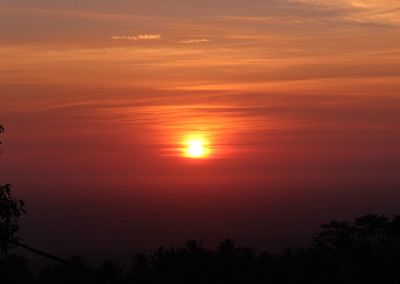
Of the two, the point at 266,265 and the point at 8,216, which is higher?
the point at 266,265

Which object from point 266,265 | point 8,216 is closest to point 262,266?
point 266,265

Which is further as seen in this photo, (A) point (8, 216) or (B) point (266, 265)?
(B) point (266, 265)

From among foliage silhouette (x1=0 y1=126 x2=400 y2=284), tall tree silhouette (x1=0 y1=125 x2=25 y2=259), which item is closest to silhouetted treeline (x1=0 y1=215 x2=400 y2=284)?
foliage silhouette (x1=0 y1=126 x2=400 y2=284)

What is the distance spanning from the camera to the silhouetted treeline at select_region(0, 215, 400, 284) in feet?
140

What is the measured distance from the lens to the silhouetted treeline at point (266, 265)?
140ft

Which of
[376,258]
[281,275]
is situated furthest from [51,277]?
[376,258]

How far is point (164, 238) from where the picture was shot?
124938 mm

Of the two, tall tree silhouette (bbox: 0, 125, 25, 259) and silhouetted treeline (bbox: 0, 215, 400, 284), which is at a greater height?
silhouetted treeline (bbox: 0, 215, 400, 284)

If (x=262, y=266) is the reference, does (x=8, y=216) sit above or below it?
below

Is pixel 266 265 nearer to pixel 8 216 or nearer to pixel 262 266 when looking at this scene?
pixel 262 266

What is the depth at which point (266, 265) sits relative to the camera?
44.7 metres

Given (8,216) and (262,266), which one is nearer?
(8,216)

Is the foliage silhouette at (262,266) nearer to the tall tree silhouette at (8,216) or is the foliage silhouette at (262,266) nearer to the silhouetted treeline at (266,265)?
the silhouetted treeline at (266,265)

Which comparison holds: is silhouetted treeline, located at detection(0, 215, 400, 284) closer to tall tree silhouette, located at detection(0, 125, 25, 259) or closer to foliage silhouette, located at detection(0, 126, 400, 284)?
foliage silhouette, located at detection(0, 126, 400, 284)
